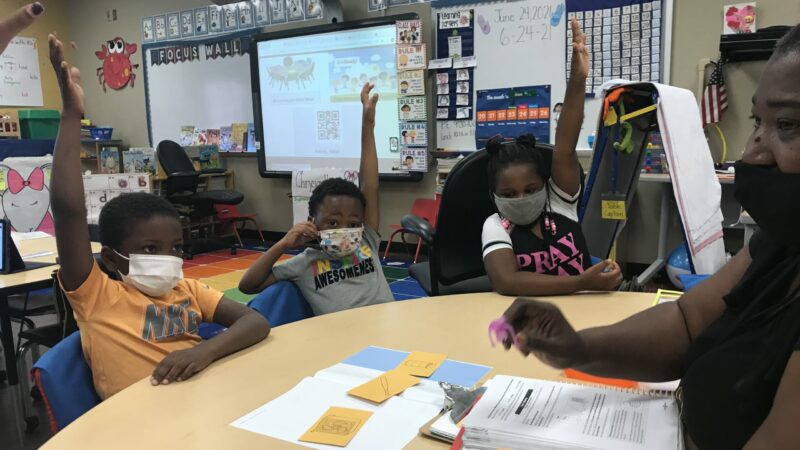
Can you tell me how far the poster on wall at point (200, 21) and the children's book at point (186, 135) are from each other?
1.06 meters

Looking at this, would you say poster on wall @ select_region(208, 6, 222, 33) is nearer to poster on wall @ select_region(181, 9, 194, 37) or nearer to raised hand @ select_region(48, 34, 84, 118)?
poster on wall @ select_region(181, 9, 194, 37)

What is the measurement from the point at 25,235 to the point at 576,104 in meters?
2.82

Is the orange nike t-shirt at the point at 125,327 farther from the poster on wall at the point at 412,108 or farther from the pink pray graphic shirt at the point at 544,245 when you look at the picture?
the poster on wall at the point at 412,108

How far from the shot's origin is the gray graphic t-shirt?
5.55 feet

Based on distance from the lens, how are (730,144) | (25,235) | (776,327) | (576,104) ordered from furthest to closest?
(730,144)
(25,235)
(576,104)
(776,327)

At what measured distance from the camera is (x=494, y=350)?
45.1 inches

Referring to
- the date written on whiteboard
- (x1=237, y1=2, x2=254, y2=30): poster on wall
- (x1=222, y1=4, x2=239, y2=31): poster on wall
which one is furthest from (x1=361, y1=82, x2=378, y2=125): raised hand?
(x1=222, y1=4, x2=239, y2=31): poster on wall

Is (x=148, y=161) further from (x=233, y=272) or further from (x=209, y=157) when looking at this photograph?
(x=233, y=272)

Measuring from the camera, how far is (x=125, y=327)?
4.13ft

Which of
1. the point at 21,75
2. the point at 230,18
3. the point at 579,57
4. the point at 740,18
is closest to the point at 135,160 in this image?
the point at 230,18

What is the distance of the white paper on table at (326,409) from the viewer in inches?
32.8

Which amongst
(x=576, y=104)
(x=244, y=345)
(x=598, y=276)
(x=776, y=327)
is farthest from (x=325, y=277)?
(x=776, y=327)

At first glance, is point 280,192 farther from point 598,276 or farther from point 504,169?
point 598,276

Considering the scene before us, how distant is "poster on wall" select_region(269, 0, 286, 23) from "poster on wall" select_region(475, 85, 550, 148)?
233cm
